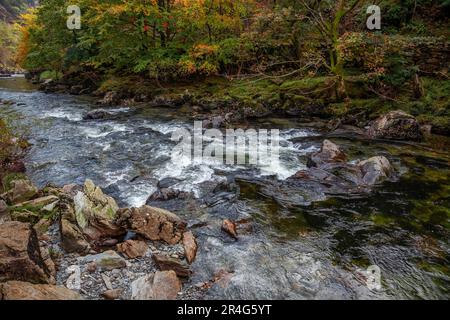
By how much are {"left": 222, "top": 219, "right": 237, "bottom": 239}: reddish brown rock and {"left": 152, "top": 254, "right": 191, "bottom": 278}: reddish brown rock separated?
4.32ft

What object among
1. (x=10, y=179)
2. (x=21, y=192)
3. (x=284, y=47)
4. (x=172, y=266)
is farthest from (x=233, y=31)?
(x=172, y=266)

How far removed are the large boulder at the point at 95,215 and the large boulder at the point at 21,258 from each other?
3.72ft

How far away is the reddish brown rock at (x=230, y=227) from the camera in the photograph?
6592mm

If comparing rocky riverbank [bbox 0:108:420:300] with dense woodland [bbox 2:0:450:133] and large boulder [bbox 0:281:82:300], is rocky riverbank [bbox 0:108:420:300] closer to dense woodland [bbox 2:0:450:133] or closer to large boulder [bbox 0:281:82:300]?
large boulder [bbox 0:281:82:300]

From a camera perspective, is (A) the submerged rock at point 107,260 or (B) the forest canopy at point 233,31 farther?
(B) the forest canopy at point 233,31

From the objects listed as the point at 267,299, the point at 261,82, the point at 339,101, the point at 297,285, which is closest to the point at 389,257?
the point at 297,285

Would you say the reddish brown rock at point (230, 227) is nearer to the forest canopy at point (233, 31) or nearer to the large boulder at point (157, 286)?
the large boulder at point (157, 286)

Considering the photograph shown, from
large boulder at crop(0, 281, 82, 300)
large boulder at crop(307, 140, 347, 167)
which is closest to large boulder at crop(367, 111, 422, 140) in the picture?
large boulder at crop(307, 140, 347, 167)

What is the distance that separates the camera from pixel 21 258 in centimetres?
482

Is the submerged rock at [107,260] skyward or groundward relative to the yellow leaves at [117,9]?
groundward

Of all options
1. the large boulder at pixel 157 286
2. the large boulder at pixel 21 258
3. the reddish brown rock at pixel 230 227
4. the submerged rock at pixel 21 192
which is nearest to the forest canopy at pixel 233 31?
the reddish brown rock at pixel 230 227

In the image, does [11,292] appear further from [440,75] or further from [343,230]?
[440,75]

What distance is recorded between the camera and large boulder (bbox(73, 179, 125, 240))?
634 centimetres

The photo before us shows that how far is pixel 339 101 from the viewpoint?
1606cm
